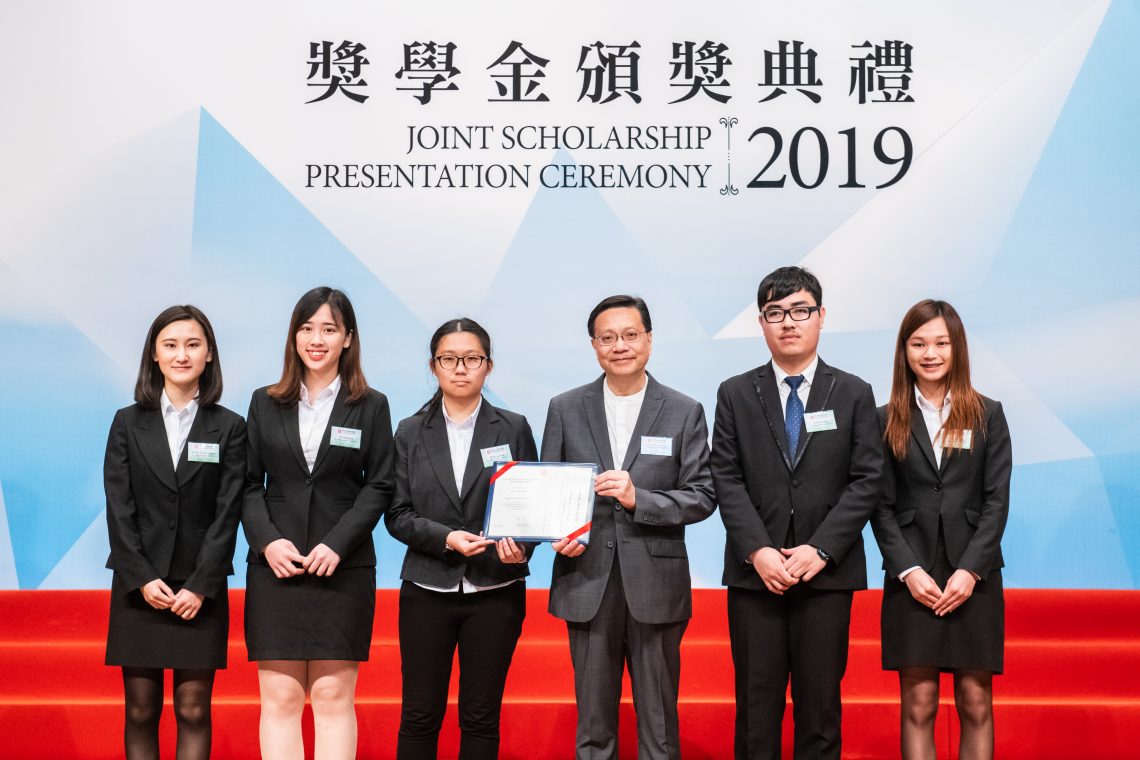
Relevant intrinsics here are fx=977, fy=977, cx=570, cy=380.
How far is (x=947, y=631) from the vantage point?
295 centimetres

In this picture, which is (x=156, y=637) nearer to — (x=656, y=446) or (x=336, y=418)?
(x=336, y=418)

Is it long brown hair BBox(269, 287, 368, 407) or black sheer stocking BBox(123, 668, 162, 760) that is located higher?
long brown hair BBox(269, 287, 368, 407)

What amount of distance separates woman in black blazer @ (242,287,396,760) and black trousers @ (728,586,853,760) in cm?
116

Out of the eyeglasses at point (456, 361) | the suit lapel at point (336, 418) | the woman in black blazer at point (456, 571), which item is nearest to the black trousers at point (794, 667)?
the woman in black blazer at point (456, 571)

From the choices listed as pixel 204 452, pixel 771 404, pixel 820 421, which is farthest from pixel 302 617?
pixel 820 421

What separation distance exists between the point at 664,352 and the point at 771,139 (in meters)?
1.18

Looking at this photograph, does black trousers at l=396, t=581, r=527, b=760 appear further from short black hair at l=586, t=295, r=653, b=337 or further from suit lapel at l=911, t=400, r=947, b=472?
suit lapel at l=911, t=400, r=947, b=472

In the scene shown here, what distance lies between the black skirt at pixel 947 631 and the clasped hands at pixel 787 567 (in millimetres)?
399

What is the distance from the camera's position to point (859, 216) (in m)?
4.83

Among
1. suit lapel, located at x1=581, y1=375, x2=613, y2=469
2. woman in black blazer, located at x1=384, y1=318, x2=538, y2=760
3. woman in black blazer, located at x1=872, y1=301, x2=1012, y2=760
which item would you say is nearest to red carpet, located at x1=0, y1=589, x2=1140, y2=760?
woman in black blazer, located at x1=872, y1=301, x2=1012, y2=760

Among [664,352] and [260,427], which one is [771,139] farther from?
[260,427]

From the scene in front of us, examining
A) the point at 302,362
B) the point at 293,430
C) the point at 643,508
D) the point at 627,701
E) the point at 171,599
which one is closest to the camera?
the point at 643,508

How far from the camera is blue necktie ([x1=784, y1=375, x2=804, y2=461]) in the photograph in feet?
9.62

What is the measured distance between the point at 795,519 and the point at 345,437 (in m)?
1.37
